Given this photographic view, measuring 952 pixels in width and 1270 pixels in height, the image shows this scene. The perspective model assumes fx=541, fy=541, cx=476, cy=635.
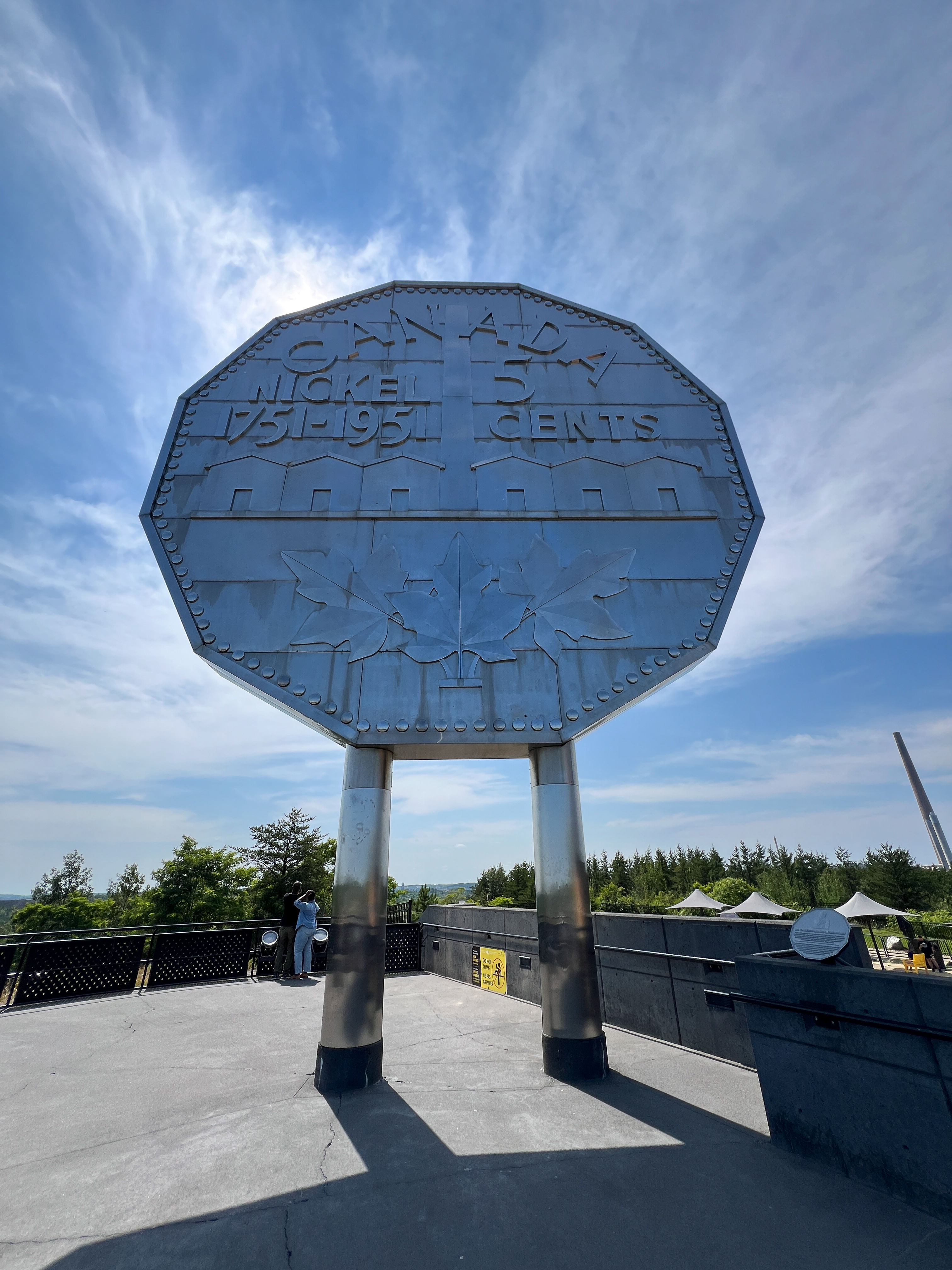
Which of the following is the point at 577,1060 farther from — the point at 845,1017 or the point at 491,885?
the point at 491,885

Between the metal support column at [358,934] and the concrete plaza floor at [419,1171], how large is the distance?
32 centimetres

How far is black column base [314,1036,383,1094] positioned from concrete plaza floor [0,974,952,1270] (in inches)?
6.2

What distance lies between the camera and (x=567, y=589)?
671 cm

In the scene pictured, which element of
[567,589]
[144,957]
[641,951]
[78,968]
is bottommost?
[78,968]

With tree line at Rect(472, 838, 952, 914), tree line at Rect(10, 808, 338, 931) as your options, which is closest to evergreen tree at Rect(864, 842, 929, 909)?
tree line at Rect(472, 838, 952, 914)

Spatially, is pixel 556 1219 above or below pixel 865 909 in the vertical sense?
below

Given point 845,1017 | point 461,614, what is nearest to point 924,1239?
point 845,1017

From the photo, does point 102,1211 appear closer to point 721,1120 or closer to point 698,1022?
point 721,1120

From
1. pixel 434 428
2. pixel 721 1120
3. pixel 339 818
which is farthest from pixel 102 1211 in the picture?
pixel 434 428

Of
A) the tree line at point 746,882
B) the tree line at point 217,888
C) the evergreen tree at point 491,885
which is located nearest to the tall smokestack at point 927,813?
the tree line at point 746,882

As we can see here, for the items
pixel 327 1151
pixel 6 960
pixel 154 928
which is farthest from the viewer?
pixel 154 928

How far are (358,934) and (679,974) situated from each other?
4327mm

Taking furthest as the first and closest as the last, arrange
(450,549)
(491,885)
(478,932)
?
(491,885) → (478,932) → (450,549)

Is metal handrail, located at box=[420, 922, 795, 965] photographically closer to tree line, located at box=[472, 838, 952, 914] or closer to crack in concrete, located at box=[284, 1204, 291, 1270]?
crack in concrete, located at box=[284, 1204, 291, 1270]
